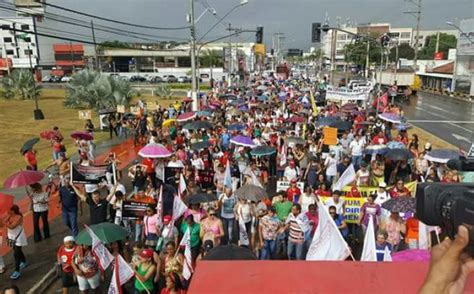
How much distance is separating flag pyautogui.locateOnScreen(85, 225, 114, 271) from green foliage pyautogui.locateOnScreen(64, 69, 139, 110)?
24536 mm

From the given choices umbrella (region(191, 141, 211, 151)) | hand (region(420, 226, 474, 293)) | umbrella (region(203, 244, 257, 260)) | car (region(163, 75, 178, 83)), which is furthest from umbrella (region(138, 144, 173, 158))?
car (region(163, 75, 178, 83))

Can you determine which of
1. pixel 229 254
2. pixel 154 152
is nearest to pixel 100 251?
pixel 229 254

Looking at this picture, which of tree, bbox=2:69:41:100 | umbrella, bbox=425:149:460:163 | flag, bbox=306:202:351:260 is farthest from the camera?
tree, bbox=2:69:41:100

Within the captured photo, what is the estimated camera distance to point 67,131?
25.9 m

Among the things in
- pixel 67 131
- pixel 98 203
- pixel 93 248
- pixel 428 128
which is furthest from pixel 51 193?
pixel 428 128

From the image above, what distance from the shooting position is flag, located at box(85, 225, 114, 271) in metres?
6.40

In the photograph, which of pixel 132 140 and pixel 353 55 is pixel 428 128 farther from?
pixel 353 55

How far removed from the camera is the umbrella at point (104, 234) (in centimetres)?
655

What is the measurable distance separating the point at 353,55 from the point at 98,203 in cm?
10441

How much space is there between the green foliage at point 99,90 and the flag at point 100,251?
80.5 ft

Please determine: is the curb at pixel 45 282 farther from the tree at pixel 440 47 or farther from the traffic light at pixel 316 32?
the tree at pixel 440 47

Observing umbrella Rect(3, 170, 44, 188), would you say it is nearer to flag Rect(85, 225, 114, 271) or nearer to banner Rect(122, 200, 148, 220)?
banner Rect(122, 200, 148, 220)

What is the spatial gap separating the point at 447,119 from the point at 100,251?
31.0m

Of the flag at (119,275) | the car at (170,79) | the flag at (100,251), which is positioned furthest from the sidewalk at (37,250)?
the car at (170,79)
